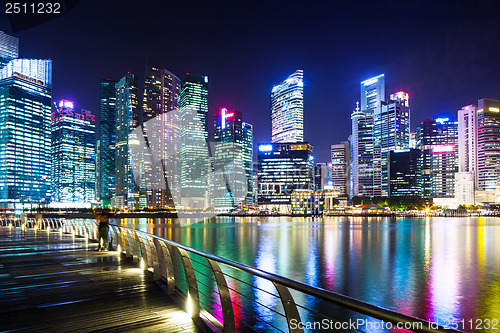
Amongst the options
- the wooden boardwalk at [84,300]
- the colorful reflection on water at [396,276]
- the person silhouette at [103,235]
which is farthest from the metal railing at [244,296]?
the person silhouette at [103,235]

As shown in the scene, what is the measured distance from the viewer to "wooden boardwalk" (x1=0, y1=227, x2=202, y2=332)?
20.7 ft

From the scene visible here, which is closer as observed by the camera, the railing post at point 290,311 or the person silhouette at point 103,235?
the railing post at point 290,311

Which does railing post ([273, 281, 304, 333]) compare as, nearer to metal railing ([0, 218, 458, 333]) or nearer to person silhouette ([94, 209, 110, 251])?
metal railing ([0, 218, 458, 333])

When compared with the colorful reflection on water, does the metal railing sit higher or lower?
higher

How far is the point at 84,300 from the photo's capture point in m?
7.89

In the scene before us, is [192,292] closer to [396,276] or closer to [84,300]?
[84,300]

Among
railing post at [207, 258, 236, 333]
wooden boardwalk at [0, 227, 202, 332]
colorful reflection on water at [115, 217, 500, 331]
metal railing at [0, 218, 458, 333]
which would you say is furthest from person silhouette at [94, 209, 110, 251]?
railing post at [207, 258, 236, 333]

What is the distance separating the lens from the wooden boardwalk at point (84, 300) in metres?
→ 6.30

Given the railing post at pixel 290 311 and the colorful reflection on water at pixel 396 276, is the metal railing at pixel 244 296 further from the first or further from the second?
the colorful reflection on water at pixel 396 276

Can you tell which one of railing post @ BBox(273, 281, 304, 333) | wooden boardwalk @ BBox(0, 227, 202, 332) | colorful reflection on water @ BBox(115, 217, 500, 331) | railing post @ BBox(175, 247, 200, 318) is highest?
railing post @ BBox(273, 281, 304, 333)

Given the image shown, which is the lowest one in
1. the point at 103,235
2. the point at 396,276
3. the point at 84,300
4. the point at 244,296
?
the point at 396,276

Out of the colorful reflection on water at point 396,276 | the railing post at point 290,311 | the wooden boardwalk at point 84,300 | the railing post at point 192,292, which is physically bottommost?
the colorful reflection on water at point 396,276

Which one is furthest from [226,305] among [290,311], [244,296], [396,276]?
[396,276]

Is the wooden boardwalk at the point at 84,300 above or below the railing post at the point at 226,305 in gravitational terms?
below
